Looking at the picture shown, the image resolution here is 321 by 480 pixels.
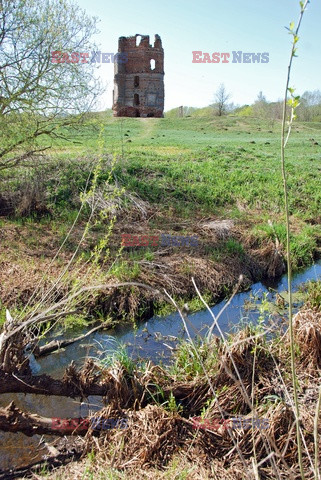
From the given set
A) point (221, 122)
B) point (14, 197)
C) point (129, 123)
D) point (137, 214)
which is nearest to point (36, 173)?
point (14, 197)

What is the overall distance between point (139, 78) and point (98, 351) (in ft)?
147

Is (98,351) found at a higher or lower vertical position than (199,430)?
higher

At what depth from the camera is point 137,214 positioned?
1141 cm

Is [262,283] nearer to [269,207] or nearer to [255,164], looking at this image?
[269,207]

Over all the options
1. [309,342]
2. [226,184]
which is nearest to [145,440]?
[309,342]

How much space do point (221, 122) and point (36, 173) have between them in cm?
3357

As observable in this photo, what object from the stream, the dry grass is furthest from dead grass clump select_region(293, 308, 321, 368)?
the stream

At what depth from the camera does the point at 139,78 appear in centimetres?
4669

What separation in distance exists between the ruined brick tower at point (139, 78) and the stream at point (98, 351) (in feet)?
129

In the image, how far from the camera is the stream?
4.36 metres

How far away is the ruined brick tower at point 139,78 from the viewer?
4581 cm

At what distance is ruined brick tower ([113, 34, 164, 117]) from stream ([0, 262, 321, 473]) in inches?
1548

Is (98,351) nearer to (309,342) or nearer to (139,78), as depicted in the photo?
(309,342)

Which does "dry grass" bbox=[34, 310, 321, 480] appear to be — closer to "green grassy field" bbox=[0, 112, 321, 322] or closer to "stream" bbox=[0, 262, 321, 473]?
"stream" bbox=[0, 262, 321, 473]
